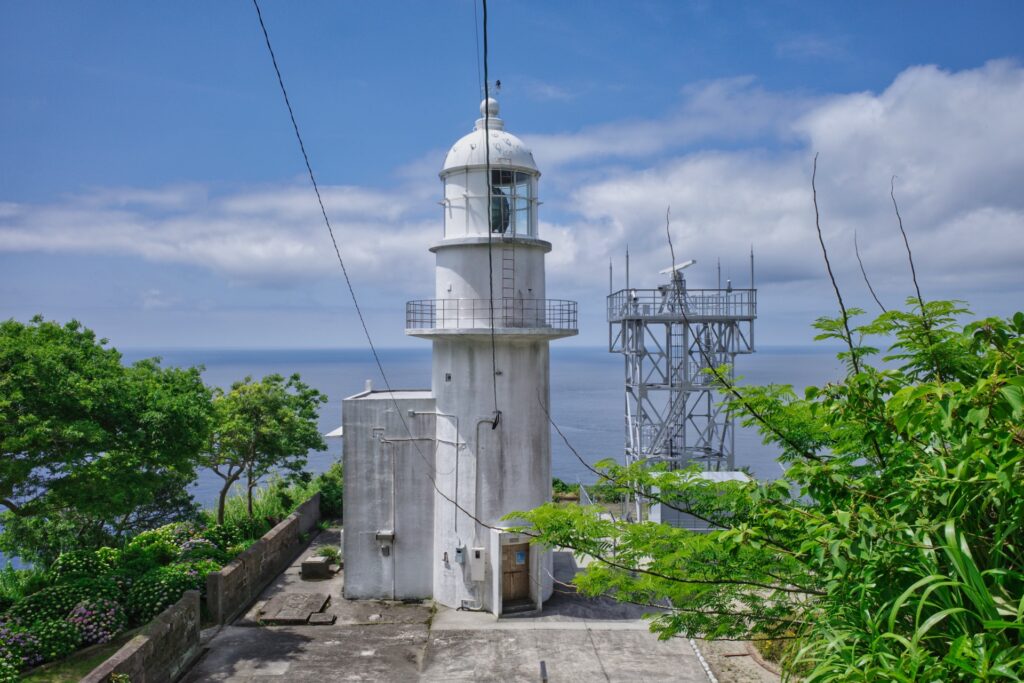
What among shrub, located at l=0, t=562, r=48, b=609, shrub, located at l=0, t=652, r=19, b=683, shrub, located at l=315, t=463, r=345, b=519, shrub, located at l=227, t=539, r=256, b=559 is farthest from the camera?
shrub, located at l=315, t=463, r=345, b=519

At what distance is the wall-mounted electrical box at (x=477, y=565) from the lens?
17.1 meters

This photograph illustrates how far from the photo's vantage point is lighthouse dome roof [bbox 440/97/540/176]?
1716 centimetres

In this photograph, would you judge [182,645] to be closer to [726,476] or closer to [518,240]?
[518,240]

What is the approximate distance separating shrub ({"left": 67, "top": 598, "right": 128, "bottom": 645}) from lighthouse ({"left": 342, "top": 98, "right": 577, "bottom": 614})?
205 inches

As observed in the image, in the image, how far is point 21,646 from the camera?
553 inches

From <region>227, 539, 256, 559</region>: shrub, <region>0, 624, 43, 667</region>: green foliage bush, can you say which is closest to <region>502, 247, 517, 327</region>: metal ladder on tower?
<region>227, 539, 256, 559</region>: shrub

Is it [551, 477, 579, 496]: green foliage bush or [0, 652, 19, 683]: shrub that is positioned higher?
[551, 477, 579, 496]: green foliage bush

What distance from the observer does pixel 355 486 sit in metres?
18.0

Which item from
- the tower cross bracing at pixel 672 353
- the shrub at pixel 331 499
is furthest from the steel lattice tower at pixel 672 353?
the shrub at pixel 331 499

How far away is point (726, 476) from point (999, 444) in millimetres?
16503

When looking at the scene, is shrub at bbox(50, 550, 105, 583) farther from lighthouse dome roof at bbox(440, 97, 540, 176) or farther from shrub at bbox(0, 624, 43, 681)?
lighthouse dome roof at bbox(440, 97, 540, 176)

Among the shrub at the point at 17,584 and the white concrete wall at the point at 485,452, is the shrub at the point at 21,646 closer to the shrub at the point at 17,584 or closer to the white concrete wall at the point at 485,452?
the shrub at the point at 17,584

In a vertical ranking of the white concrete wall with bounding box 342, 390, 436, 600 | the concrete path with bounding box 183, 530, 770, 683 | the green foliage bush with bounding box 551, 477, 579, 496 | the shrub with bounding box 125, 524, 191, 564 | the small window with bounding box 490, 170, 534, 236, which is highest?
the small window with bounding box 490, 170, 534, 236

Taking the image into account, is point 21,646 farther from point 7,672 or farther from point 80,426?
point 80,426
